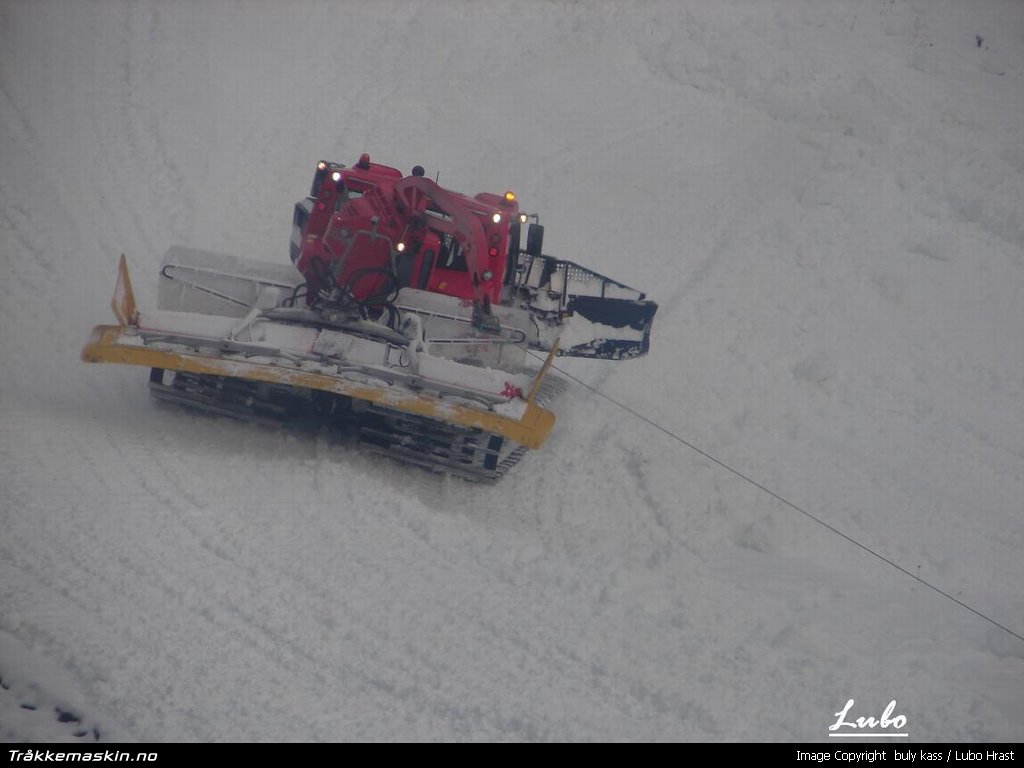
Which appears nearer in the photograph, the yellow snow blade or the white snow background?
the white snow background

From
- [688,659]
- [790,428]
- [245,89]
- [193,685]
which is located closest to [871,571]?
[790,428]

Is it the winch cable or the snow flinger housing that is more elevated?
the snow flinger housing

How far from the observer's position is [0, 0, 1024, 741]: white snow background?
553cm

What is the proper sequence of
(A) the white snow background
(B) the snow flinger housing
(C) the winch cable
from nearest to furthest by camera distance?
(A) the white snow background < (C) the winch cable < (B) the snow flinger housing

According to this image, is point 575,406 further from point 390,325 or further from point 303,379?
point 303,379

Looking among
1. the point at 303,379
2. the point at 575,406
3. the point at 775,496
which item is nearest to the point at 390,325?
the point at 303,379

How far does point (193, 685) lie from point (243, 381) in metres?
3.13

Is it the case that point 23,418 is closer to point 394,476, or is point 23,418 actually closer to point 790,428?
point 394,476

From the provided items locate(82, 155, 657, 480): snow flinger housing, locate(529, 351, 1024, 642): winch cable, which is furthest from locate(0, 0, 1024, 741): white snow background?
locate(82, 155, 657, 480): snow flinger housing

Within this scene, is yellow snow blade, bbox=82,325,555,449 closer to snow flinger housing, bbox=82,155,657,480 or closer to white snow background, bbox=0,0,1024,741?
snow flinger housing, bbox=82,155,657,480

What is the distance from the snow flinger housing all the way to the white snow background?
0.37 meters

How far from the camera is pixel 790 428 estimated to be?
9.33m

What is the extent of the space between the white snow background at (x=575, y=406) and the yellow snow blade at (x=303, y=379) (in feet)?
1.87

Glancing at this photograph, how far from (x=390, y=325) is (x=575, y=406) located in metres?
1.93
